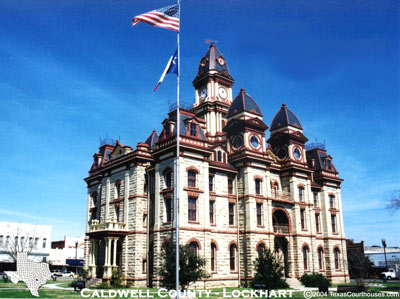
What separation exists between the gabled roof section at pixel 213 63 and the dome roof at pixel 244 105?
8969mm

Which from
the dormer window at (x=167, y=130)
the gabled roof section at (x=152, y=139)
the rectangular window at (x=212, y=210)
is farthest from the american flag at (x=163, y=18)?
the gabled roof section at (x=152, y=139)

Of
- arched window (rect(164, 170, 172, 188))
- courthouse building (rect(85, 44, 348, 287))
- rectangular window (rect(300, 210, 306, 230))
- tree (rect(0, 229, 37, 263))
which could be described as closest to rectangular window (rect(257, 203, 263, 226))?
courthouse building (rect(85, 44, 348, 287))

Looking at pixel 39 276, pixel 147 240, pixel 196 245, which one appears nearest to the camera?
pixel 39 276

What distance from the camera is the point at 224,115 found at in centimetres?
5331

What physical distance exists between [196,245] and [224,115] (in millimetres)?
21502

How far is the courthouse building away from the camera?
38438mm

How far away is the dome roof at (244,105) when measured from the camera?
4584 centimetres

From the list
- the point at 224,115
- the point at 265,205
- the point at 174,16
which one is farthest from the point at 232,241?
the point at 174,16

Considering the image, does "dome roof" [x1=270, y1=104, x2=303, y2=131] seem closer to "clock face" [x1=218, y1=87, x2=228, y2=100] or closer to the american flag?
"clock face" [x1=218, y1=87, x2=228, y2=100]

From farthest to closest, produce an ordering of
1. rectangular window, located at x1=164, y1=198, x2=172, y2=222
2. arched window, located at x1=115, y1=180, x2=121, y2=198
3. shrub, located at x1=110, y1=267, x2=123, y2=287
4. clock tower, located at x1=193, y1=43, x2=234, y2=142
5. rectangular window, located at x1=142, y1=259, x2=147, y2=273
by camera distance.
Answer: clock tower, located at x1=193, y1=43, x2=234, y2=142 < arched window, located at x1=115, y1=180, x2=121, y2=198 < rectangular window, located at x1=142, y1=259, x2=147, y2=273 < shrub, located at x1=110, y1=267, x2=123, y2=287 < rectangular window, located at x1=164, y1=198, x2=172, y2=222

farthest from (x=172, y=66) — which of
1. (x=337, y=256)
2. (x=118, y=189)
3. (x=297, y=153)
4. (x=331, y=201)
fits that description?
(x=337, y=256)

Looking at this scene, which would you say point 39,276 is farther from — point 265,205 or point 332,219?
point 332,219

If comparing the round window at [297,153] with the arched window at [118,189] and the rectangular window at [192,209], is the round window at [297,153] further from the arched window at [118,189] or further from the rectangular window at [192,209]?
the arched window at [118,189]

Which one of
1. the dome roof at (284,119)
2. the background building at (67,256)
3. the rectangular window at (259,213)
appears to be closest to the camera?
the rectangular window at (259,213)
